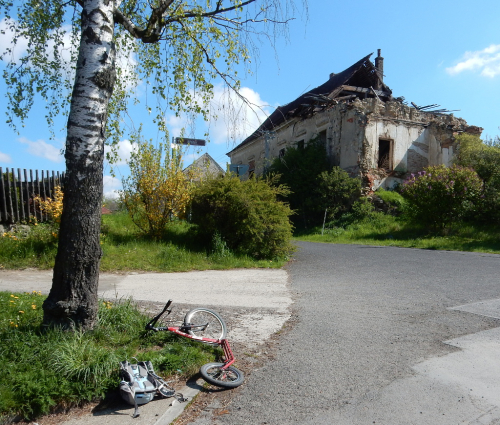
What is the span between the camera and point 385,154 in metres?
24.4

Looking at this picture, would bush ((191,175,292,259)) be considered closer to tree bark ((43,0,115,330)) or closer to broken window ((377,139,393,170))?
tree bark ((43,0,115,330))

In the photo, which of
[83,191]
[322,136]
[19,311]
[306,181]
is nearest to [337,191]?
[306,181]

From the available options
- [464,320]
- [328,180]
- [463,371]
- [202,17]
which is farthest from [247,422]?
[328,180]

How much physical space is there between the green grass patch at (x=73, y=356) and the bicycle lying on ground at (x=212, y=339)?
0.11m

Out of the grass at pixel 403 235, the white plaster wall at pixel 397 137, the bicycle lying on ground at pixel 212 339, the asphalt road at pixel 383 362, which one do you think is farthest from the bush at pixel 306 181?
the bicycle lying on ground at pixel 212 339

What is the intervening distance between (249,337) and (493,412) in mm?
2575

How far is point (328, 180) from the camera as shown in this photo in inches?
883

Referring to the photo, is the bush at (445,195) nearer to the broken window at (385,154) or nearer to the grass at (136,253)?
the broken window at (385,154)

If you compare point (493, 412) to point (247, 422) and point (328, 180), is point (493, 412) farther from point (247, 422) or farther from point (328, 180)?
point (328, 180)

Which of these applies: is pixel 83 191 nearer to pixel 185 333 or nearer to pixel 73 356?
pixel 73 356

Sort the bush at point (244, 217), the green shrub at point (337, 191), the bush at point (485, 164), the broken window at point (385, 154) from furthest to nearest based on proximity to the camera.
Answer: the broken window at point (385, 154) → the green shrub at point (337, 191) → the bush at point (485, 164) → the bush at point (244, 217)

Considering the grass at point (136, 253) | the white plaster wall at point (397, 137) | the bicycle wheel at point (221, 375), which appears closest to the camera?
the bicycle wheel at point (221, 375)

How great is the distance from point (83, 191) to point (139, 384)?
1953 mm

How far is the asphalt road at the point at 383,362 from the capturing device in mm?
3236
